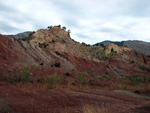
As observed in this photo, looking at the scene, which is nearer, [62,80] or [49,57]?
[62,80]

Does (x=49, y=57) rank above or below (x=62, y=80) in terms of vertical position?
above

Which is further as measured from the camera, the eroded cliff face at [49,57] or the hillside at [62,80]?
the eroded cliff face at [49,57]

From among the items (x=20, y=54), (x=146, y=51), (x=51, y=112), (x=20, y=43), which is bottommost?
(x=51, y=112)

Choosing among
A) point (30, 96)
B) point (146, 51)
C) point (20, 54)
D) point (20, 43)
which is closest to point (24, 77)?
point (30, 96)

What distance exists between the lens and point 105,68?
1388 inches

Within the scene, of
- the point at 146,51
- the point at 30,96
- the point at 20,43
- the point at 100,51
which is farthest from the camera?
the point at 146,51

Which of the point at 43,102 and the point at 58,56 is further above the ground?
the point at 58,56

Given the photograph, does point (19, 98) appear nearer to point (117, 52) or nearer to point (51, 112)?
point (51, 112)

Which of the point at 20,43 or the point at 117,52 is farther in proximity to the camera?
the point at 117,52

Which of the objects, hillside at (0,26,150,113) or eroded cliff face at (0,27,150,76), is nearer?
hillside at (0,26,150,113)

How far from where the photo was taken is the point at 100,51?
5428cm

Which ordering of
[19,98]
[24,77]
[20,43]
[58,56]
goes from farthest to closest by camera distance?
[58,56], [20,43], [24,77], [19,98]

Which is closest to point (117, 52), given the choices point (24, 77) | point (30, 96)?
point (24, 77)

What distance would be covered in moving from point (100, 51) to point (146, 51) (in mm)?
55611
